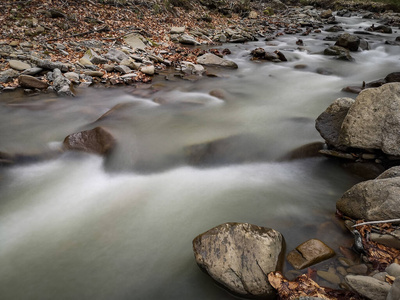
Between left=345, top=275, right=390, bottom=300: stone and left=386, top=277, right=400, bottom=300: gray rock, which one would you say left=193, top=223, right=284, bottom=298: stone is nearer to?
left=345, top=275, right=390, bottom=300: stone

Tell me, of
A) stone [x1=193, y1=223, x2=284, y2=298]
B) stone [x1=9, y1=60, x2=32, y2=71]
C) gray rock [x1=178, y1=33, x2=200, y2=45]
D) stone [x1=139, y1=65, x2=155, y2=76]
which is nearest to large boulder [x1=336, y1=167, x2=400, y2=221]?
stone [x1=193, y1=223, x2=284, y2=298]

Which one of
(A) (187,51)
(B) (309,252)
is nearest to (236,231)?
(B) (309,252)

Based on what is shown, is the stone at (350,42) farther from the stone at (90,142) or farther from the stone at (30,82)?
the stone at (30,82)

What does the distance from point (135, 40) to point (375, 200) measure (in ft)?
33.8

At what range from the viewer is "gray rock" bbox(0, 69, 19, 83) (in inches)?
258

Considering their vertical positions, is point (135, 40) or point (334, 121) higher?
point (135, 40)

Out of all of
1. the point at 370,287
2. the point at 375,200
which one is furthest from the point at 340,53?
the point at 370,287

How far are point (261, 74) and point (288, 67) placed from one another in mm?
1601

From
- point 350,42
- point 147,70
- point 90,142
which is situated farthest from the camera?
point 350,42

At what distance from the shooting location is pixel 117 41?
34.0ft

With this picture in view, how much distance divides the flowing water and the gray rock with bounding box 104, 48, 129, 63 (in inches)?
89.4

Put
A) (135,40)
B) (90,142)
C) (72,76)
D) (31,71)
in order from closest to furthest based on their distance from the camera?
(90,142) < (31,71) < (72,76) < (135,40)

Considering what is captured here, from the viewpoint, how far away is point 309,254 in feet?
8.61

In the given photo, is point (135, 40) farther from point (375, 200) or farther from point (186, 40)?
point (375, 200)
